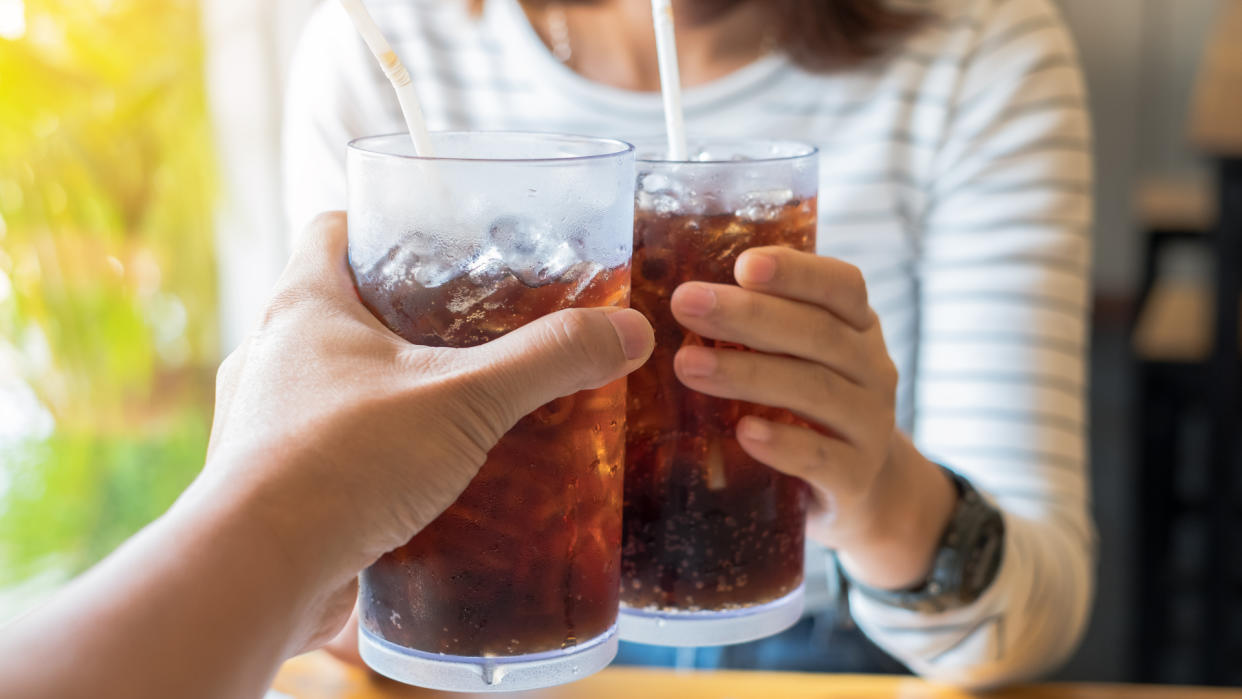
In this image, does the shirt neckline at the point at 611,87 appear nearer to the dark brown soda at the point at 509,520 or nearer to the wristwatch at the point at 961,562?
the wristwatch at the point at 961,562

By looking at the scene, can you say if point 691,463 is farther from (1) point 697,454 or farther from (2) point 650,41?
(2) point 650,41

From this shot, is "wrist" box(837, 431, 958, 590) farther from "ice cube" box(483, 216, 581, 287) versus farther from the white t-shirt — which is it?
"ice cube" box(483, 216, 581, 287)

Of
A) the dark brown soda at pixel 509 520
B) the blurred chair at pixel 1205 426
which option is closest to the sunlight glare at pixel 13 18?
the dark brown soda at pixel 509 520

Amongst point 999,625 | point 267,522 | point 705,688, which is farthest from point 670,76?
point 999,625

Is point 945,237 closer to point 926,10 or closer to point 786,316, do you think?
point 926,10

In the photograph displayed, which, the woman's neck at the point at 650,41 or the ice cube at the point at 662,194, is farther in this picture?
the woman's neck at the point at 650,41

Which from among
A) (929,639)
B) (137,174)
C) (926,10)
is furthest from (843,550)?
(137,174)
